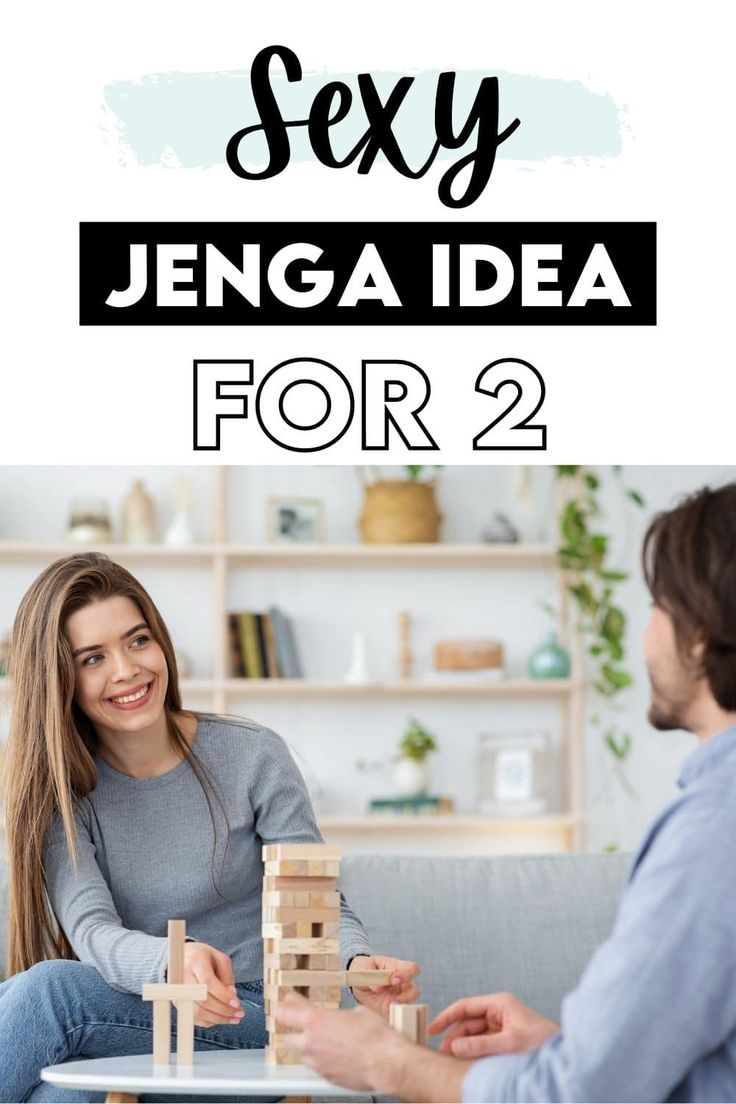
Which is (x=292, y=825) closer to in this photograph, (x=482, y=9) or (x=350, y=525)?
(x=482, y=9)

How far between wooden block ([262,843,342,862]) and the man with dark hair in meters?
0.19

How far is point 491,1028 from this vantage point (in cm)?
157

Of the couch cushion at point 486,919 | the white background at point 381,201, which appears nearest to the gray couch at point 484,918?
the couch cushion at point 486,919

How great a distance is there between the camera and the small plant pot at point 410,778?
15.0ft

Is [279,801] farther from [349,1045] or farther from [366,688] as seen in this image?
[366,688]

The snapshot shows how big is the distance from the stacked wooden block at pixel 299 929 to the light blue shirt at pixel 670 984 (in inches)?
14.4

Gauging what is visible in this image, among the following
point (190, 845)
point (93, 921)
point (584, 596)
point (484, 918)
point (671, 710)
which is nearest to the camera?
point (671, 710)

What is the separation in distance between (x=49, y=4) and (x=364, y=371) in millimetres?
1125

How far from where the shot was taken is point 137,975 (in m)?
1.79

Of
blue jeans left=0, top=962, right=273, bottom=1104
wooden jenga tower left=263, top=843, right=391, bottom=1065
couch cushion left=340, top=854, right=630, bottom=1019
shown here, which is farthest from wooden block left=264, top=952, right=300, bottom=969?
couch cushion left=340, top=854, right=630, bottom=1019

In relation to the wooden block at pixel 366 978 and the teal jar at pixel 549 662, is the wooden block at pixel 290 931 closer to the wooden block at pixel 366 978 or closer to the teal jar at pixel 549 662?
the wooden block at pixel 366 978

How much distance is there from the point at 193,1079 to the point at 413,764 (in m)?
3.22

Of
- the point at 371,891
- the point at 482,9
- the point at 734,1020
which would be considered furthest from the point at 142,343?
the point at 734,1020

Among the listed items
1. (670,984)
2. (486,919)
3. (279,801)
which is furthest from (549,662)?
(670,984)
